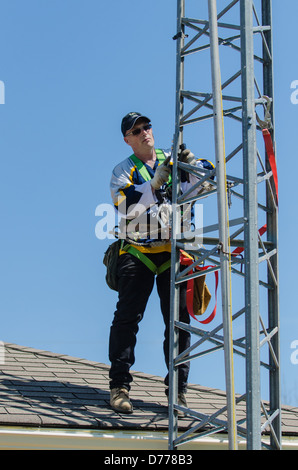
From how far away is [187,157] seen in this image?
6477mm

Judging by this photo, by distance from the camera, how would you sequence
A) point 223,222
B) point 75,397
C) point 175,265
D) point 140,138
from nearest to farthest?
point 223,222
point 175,265
point 75,397
point 140,138

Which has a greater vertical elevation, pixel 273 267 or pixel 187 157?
pixel 187 157

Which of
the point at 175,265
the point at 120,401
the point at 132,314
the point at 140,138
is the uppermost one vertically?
the point at 140,138

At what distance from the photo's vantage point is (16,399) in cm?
640

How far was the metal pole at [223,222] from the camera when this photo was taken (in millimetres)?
5574

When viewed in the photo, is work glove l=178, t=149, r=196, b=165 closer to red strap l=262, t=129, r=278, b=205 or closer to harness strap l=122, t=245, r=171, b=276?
red strap l=262, t=129, r=278, b=205

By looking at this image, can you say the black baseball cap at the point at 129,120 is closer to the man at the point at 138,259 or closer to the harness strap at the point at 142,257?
the man at the point at 138,259

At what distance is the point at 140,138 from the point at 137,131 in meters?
0.07

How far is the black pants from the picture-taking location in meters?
6.42

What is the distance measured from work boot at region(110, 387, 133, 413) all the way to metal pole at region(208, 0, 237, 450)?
1.09m

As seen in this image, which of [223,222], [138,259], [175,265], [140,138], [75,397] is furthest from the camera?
[140,138]

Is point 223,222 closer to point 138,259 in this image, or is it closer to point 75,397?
point 138,259

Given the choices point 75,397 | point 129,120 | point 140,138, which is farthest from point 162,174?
point 75,397
